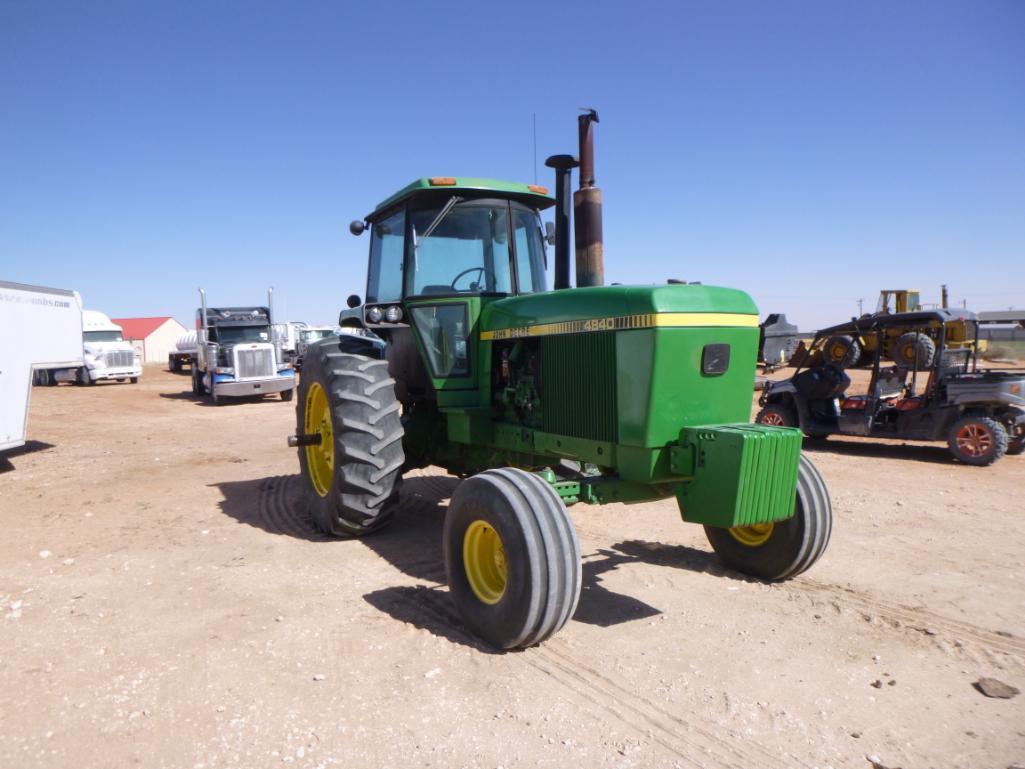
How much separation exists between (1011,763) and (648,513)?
394 centimetres

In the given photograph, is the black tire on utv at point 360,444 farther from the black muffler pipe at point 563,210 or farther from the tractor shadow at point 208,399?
the tractor shadow at point 208,399

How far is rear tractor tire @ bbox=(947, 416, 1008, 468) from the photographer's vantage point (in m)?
8.82

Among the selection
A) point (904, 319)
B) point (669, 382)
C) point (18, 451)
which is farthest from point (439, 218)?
point (18, 451)

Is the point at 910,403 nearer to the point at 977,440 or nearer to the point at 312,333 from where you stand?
the point at 977,440

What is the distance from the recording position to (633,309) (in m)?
3.89

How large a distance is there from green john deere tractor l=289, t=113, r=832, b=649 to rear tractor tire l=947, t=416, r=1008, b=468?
19.5 ft

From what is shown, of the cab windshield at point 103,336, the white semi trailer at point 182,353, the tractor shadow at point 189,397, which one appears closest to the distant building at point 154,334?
the white semi trailer at point 182,353

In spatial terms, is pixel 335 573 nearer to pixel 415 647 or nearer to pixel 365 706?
pixel 415 647

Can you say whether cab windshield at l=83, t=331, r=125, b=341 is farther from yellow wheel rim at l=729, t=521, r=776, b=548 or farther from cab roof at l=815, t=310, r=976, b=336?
yellow wheel rim at l=729, t=521, r=776, b=548

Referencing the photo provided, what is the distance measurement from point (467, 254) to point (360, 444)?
5.51 ft

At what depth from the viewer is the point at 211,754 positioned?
2732 mm

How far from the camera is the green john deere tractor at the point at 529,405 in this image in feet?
12.1

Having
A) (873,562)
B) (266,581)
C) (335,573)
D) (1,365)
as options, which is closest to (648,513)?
(873,562)

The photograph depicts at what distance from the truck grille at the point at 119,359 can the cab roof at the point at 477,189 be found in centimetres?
2331
